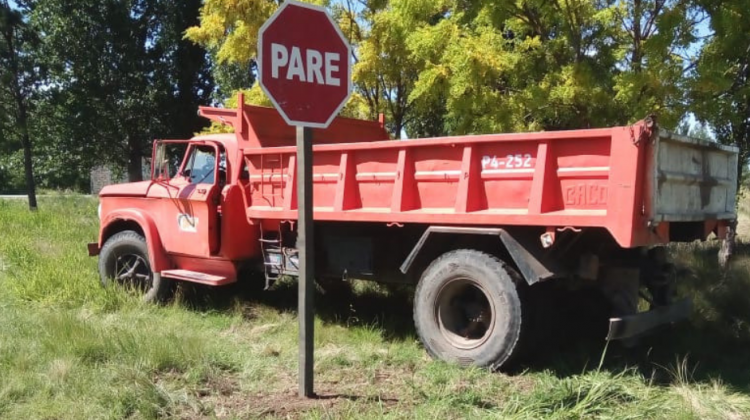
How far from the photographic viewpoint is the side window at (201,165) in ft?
25.3

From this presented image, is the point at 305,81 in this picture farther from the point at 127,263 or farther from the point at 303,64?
the point at 127,263

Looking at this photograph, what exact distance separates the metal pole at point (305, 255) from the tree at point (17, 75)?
19.7m

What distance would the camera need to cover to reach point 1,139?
2159cm

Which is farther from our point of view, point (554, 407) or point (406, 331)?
point (406, 331)

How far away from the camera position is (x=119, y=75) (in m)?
26.4

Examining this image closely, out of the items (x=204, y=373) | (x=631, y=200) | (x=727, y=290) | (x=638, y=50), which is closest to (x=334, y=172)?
(x=204, y=373)

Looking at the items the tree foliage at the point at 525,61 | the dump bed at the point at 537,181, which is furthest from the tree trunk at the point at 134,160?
the dump bed at the point at 537,181

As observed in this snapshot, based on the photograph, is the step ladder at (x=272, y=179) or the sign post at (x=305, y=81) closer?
the sign post at (x=305, y=81)

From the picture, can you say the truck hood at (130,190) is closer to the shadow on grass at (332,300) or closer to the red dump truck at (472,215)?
the red dump truck at (472,215)

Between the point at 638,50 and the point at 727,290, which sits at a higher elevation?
the point at 638,50

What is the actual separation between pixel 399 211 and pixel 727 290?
415 cm

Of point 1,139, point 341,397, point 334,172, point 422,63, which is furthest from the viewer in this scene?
point 1,139

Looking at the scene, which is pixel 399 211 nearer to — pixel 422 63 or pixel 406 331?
pixel 406 331

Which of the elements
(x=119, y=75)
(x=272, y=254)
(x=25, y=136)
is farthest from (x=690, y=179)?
(x=119, y=75)
